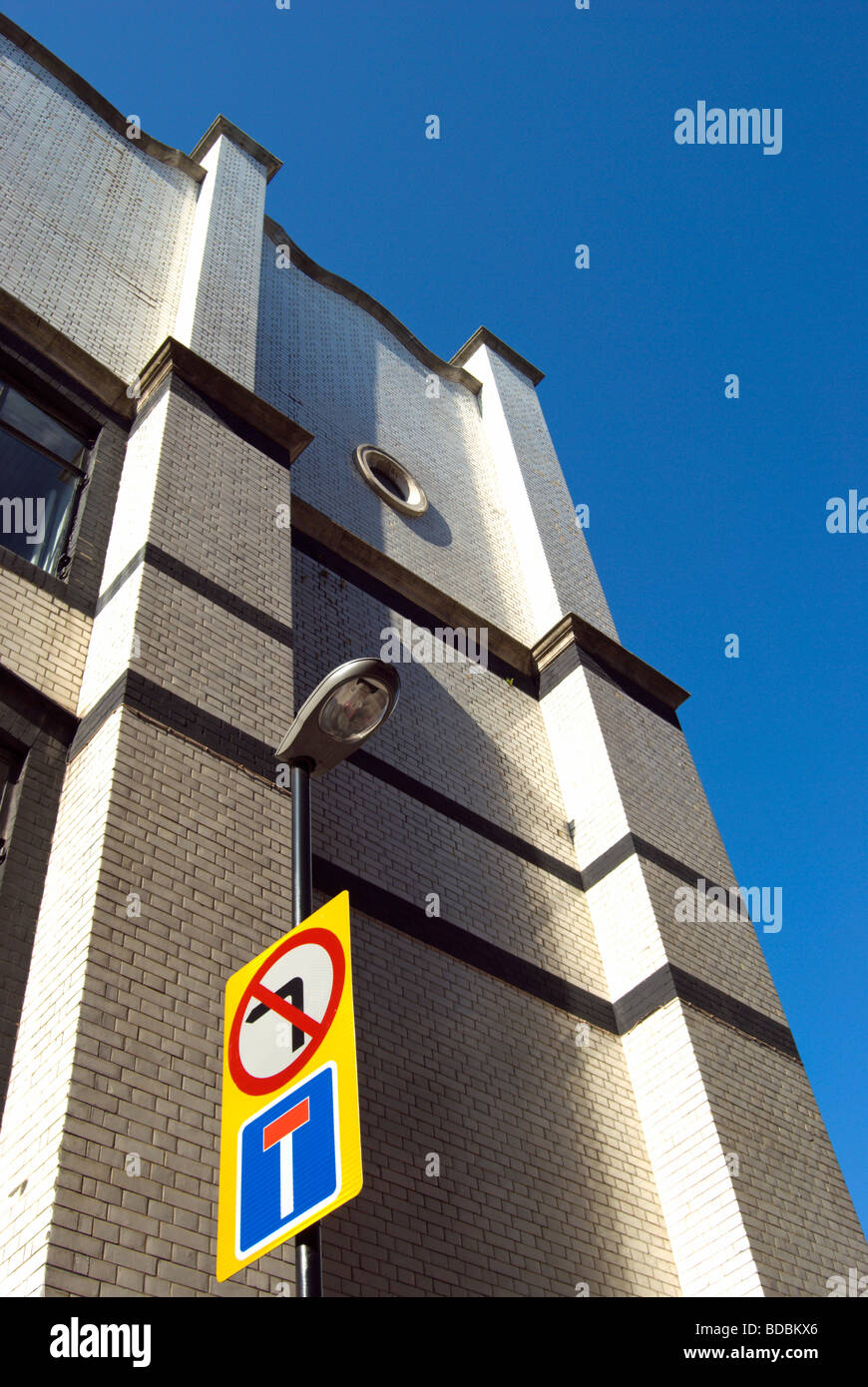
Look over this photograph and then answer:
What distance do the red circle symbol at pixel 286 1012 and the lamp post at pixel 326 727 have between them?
20cm

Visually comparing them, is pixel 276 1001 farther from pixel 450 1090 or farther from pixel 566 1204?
pixel 566 1204

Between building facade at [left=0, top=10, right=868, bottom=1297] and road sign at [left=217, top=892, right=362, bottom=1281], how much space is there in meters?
0.94

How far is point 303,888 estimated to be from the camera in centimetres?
464

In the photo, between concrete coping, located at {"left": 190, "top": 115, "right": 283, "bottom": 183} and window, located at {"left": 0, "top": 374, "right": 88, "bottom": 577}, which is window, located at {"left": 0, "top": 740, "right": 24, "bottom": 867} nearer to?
window, located at {"left": 0, "top": 374, "right": 88, "bottom": 577}

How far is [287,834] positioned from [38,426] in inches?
179

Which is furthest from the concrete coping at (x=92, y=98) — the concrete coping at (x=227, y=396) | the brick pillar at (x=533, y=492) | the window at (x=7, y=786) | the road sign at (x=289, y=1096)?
the road sign at (x=289, y=1096)

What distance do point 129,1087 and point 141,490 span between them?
490 centimetres

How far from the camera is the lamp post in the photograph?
472 cm

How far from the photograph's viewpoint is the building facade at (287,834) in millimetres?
5414
